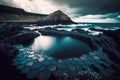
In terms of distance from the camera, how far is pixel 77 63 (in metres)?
7.06

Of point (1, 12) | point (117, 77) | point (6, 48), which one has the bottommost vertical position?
point (117, 77)

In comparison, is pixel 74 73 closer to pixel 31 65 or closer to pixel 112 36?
pixel 31 65

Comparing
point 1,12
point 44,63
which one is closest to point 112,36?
Answer: point 44,63

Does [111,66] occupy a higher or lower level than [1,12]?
lower

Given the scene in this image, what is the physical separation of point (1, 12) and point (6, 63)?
125059 millimetres

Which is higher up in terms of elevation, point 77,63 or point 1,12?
point 1,12

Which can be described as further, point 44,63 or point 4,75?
point 44,63

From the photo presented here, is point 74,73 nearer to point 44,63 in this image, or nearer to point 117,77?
point 44,63

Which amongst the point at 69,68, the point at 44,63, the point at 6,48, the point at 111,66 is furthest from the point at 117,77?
the point at 6,48

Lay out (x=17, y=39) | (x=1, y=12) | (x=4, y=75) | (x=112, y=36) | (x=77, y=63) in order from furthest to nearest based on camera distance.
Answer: (x=1, y=12)
(x=112, y=36)
(x=17, y=39)
(x=77, y=63)
(x=4, y=75)

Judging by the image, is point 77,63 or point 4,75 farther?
point 77,63

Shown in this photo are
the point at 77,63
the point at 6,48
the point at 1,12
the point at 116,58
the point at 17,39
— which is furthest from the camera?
the point at 1,12

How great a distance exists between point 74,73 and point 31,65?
3.39m

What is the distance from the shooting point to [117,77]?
588 centimetres
